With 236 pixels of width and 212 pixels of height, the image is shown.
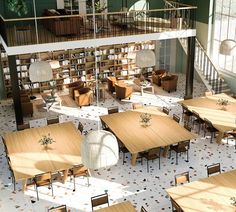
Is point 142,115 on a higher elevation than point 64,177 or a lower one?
higher

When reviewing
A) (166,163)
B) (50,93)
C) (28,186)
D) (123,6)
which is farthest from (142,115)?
(123,6)

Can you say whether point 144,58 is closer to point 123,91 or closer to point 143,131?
point 143,131

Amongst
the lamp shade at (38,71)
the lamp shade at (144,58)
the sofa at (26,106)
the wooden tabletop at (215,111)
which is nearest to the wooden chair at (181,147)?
the wooden tabletop at (215,111)

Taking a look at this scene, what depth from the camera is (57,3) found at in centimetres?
1788

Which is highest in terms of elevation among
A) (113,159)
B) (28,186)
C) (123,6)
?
(123,6)

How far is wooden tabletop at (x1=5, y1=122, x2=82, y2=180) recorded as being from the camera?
36.3 feet

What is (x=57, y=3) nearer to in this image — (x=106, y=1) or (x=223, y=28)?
(x=106, y=1)

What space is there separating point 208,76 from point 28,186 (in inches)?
382

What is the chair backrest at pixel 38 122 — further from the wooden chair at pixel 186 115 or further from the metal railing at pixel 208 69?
the metal railing at pixel 208 69

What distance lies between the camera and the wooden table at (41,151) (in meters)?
11.1

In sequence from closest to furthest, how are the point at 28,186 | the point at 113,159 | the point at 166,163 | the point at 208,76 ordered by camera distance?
1. the point at 113,159
2. the point at 28,186
3. the point at 166,163
4. the point at 208,76

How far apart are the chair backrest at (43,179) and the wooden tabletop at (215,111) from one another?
18.9 ft

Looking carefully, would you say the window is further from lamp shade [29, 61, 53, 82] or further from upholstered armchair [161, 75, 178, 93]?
lamp shade [29, 61, 53, 82]

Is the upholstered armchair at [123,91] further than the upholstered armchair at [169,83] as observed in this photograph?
No
